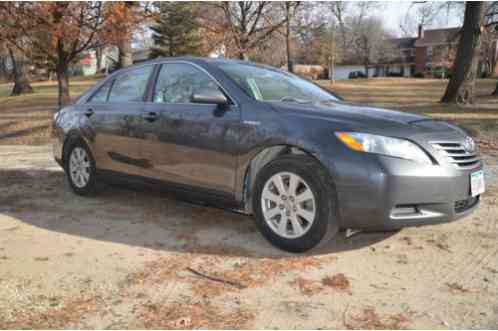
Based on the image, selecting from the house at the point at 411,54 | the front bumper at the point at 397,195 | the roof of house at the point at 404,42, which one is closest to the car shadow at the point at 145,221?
the front bumper at the point at 397,195

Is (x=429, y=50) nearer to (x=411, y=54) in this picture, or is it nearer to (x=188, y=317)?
(x=411, y=54)

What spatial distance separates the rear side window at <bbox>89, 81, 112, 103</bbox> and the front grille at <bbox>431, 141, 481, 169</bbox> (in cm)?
368

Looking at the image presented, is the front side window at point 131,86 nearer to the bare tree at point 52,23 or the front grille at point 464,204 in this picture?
the front grille at point 464,204

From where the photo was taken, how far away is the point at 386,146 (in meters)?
3.37

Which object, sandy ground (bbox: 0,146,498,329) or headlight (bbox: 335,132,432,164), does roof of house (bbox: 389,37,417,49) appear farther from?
headlight (bbox: 335,132,432,164)

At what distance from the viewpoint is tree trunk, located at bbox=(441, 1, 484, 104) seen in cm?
1370

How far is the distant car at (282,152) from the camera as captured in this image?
336cm

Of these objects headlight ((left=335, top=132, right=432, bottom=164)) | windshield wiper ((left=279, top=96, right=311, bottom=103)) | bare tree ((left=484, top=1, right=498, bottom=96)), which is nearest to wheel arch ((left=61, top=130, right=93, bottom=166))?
windshield wiper ((left=279, top=96, right=311, bottom=103))

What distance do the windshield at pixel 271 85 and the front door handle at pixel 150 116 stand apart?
2.65 feet

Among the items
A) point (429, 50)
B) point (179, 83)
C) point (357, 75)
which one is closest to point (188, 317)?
point (179, 83)

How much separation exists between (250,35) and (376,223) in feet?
68.3

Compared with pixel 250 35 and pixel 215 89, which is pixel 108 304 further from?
pixel 250 35

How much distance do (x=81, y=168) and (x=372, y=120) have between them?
366 centimetres

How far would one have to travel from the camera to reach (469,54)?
13781 millimetres
